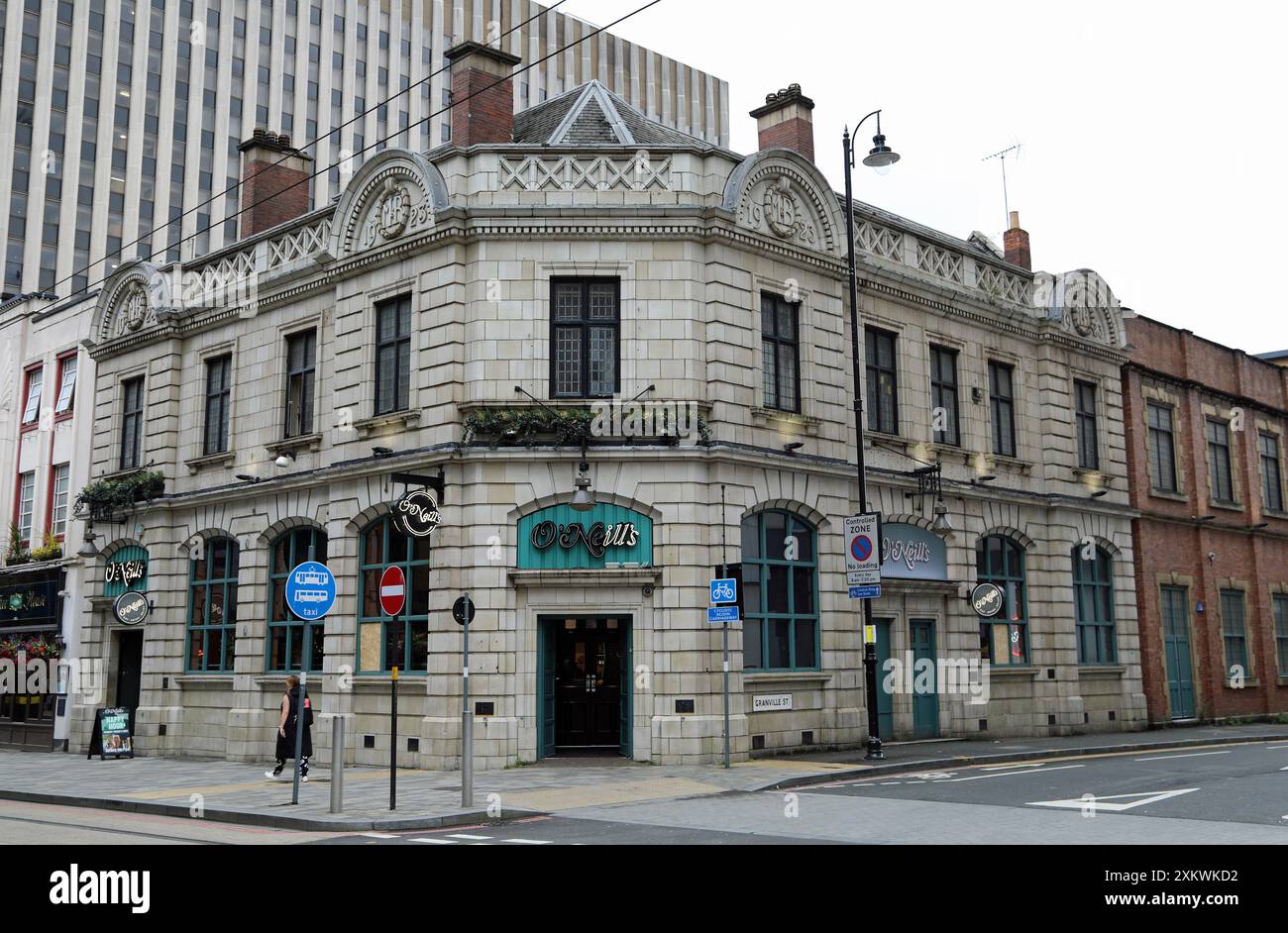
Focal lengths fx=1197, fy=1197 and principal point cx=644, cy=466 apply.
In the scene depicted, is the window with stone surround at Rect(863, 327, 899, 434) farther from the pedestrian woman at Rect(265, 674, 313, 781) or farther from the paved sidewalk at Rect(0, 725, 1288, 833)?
the pedestrian woman at Rect(265, 674, 313, 781)

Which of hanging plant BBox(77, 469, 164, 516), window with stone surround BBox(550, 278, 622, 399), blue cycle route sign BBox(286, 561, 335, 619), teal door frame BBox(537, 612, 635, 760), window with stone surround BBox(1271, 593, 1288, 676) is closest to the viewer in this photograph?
blue cycle route sign BBox(286, 561, 335, 619)

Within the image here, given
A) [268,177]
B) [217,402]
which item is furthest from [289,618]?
[268,177]

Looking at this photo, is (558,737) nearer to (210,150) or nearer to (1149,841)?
(1149,841)

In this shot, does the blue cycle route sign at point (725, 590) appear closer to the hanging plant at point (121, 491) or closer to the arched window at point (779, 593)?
the arched window at point (779, 593)

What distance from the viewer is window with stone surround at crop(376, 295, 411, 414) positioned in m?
23.5

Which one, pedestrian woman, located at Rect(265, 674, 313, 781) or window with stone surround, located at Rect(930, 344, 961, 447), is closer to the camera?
pedestrian woman, located at Rect(265, 674, 313, 781)

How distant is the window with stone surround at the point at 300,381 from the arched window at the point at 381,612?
388cm

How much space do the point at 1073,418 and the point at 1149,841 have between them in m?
20.8

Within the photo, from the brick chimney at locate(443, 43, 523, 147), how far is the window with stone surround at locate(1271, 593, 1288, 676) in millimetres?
28106

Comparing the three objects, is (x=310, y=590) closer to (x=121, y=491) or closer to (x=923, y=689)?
(x=923, y=689)

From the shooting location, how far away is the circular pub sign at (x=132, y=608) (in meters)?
28.2

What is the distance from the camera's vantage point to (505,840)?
500 inches

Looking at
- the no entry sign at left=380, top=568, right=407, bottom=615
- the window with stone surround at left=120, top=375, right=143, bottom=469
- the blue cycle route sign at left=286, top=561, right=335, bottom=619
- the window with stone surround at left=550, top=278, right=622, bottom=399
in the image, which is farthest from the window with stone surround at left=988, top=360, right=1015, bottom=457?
the window with stone surround at left=120, top=375, right=143, bottom=469
